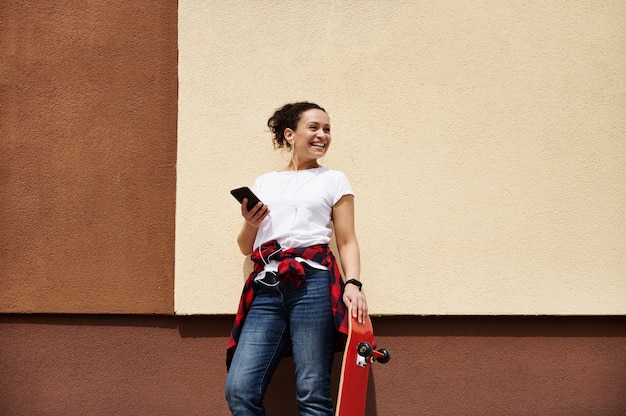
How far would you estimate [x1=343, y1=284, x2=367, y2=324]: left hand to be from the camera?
221 centimetres

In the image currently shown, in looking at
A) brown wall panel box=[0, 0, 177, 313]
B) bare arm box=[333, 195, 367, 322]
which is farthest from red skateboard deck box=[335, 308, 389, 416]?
brown wall panel box=[0, 0, 177, 313]

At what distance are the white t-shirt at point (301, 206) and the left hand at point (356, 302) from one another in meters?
0.27

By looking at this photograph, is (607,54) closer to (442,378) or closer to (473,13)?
(473,13)

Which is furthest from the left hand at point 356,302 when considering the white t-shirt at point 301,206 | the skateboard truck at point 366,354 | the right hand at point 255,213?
the right hand at point 255,213

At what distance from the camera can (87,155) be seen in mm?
2947

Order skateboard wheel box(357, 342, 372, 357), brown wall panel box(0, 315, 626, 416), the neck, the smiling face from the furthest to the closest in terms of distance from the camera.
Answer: brown wall panel box(0, 315, 626, 416) < the neck < the smiling face < skateboard wheel box(357, 342, 372, 357)

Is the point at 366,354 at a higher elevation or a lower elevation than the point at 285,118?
lower

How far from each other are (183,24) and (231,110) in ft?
1.77

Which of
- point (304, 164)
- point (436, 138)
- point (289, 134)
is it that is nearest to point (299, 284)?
point (304, 164)

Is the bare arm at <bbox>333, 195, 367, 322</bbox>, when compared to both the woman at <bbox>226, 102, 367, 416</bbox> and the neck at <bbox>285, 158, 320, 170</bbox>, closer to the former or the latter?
the woman at <bbox>226, 102, 367, 416</bbox>

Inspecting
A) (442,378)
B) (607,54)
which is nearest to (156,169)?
(442,378)

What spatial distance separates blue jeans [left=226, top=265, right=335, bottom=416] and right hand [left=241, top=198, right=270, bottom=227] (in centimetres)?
28

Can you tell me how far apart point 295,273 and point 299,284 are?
0.06 metres

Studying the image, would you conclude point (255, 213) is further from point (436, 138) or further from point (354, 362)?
point (436, 138)
